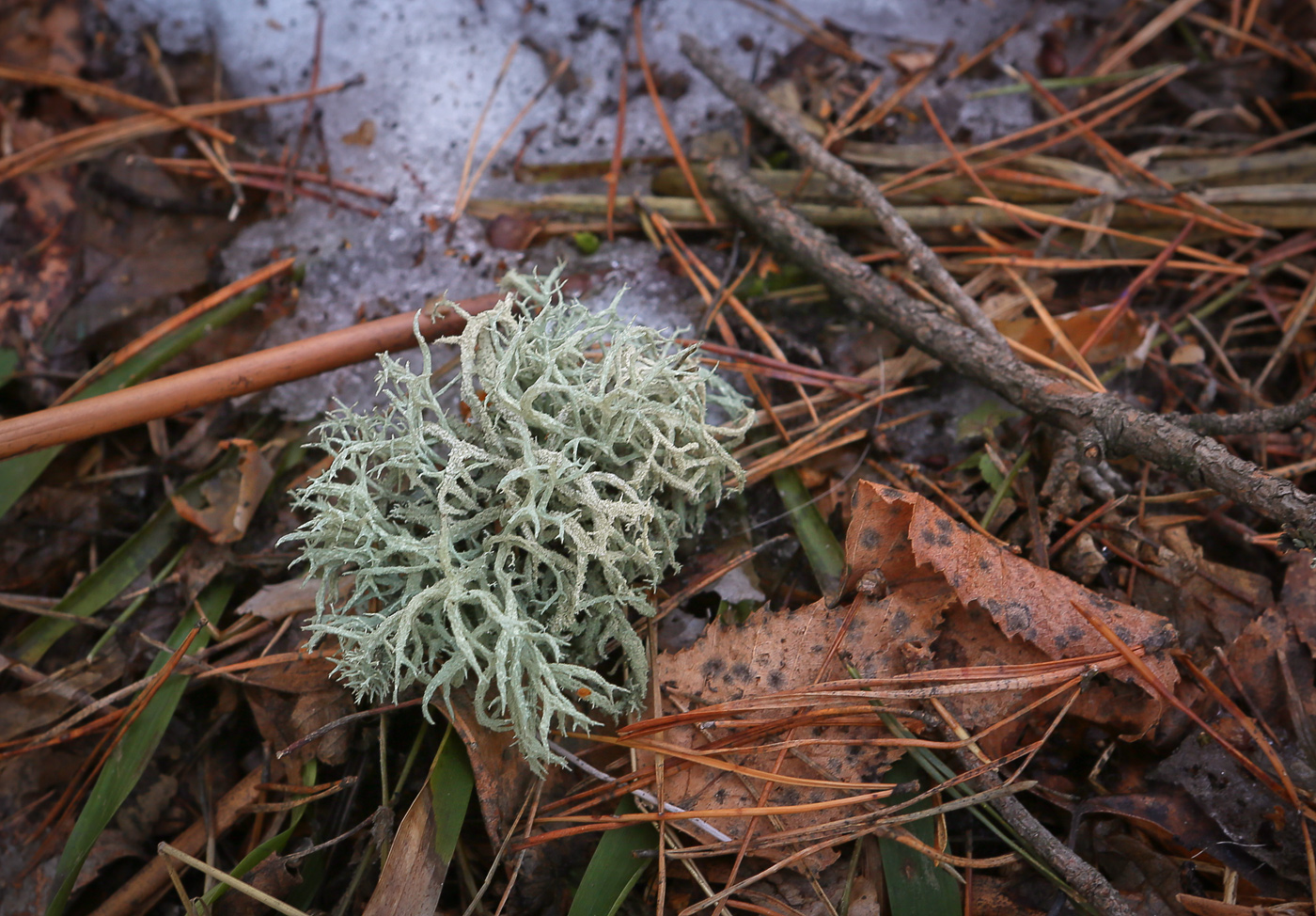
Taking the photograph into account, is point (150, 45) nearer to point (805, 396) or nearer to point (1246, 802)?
point (805, 396)

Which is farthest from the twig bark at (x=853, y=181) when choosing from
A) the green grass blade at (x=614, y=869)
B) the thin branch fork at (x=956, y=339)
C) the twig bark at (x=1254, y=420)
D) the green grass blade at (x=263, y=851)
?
the green grass blade at (x=263, y=851)

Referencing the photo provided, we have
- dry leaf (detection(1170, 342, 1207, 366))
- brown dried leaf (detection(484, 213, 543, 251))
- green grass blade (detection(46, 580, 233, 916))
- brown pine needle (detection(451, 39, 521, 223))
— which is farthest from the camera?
brown pine needle (detection(451, 39, 521, 223))

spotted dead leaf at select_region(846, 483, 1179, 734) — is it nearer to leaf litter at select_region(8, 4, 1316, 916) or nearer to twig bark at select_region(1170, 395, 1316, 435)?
leaf litter at select_region(8, 4, 1316, 916)

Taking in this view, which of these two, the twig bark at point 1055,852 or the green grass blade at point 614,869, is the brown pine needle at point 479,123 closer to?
the green grass blade at point 614,869

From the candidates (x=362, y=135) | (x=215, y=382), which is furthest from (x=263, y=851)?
(x=362, y=135)

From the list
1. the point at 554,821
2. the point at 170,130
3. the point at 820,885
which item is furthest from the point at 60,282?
the point at 820,885

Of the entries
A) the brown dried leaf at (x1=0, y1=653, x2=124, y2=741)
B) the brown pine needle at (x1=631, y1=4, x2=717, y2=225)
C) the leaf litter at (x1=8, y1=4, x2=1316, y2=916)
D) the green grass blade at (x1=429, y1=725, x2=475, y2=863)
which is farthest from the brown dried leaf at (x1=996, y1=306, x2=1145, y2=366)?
the brown dried leaf at (x1=0, y1=653, x2=124, y2=741)

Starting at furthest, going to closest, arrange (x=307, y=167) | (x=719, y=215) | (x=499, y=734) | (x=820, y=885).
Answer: (x=307, y=167) < (x=719, y=215) < (x=499, y=734) < (x=820, y=885)
